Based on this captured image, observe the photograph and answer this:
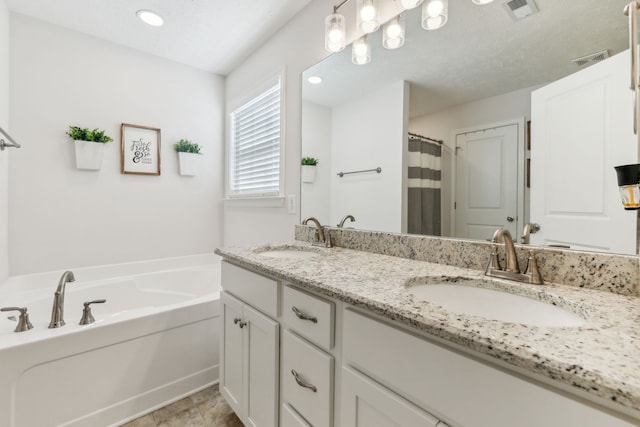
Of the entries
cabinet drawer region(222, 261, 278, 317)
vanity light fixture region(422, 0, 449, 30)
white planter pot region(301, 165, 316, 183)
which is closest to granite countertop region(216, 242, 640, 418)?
cabinet drawer region(222, 261, 278, 317)

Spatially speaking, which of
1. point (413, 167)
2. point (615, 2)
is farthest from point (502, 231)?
point (615, 2)

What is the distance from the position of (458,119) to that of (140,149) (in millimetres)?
2488

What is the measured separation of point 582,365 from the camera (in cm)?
42

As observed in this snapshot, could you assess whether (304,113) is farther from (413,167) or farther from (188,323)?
(188,323)

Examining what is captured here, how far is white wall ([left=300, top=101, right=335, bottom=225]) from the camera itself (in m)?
1.78

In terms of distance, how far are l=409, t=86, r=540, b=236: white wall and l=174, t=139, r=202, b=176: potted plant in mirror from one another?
2115 mm

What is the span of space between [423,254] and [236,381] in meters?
1.08

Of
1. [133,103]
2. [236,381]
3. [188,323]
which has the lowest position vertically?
[236,381]

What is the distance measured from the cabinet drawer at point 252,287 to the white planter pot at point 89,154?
61.1 inches

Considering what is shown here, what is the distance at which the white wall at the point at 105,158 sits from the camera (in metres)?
2.01

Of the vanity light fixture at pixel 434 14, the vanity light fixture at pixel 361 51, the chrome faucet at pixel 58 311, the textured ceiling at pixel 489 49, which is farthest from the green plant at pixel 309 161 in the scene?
the chrome faucet at pixel 58 311

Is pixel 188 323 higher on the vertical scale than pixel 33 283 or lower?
lower

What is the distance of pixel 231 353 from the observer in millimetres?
1434

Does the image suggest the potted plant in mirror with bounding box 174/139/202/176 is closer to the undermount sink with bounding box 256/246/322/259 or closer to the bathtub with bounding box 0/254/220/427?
the bathtub with bounding box 0/254/220/427
